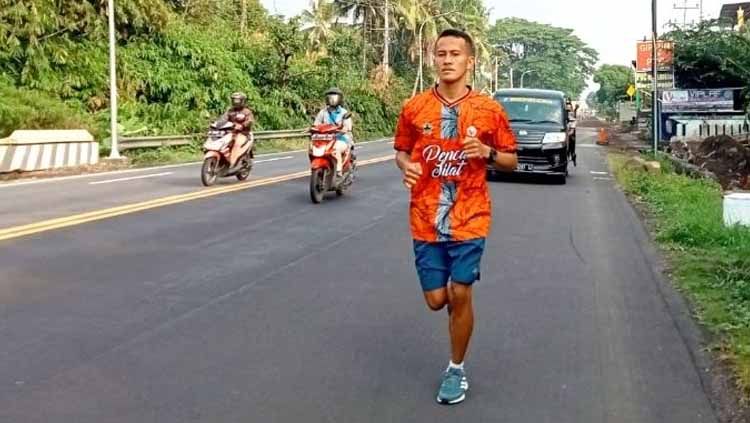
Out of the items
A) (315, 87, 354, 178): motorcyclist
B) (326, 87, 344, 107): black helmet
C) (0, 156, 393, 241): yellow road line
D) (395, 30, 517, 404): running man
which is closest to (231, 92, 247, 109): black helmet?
(0, 156, 393, 241): yellow road line

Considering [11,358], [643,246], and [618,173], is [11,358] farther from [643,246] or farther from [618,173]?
[618,173]

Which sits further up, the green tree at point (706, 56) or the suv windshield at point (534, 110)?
the green tree at point (706, 56)

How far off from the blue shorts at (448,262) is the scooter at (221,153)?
1094 centimetres

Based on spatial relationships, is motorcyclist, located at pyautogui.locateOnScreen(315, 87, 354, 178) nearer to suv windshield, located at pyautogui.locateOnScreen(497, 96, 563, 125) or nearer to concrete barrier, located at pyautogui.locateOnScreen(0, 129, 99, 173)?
suv windshield, located at pyautogui.locateOnScreen(497, 96, 563, 125)

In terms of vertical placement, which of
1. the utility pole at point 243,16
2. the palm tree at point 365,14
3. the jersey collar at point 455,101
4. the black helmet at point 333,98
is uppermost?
the palm tree at point 365,14

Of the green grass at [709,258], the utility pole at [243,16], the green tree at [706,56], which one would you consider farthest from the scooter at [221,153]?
the utility pole at [243,16]

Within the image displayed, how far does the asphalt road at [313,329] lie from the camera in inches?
188

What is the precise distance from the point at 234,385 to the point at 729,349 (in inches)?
120

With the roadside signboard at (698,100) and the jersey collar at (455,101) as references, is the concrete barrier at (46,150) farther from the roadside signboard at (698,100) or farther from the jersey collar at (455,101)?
the roadside signboard at (698,100)

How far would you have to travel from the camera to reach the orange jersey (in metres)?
4.86

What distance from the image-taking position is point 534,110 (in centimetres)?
1967

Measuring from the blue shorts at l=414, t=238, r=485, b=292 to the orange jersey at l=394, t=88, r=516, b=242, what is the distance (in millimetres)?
42

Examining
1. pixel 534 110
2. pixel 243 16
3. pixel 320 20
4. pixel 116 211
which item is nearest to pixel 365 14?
pixel 320 20

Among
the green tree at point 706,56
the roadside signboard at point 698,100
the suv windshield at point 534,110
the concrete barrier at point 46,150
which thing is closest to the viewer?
the concrete barrier at point 46,150
